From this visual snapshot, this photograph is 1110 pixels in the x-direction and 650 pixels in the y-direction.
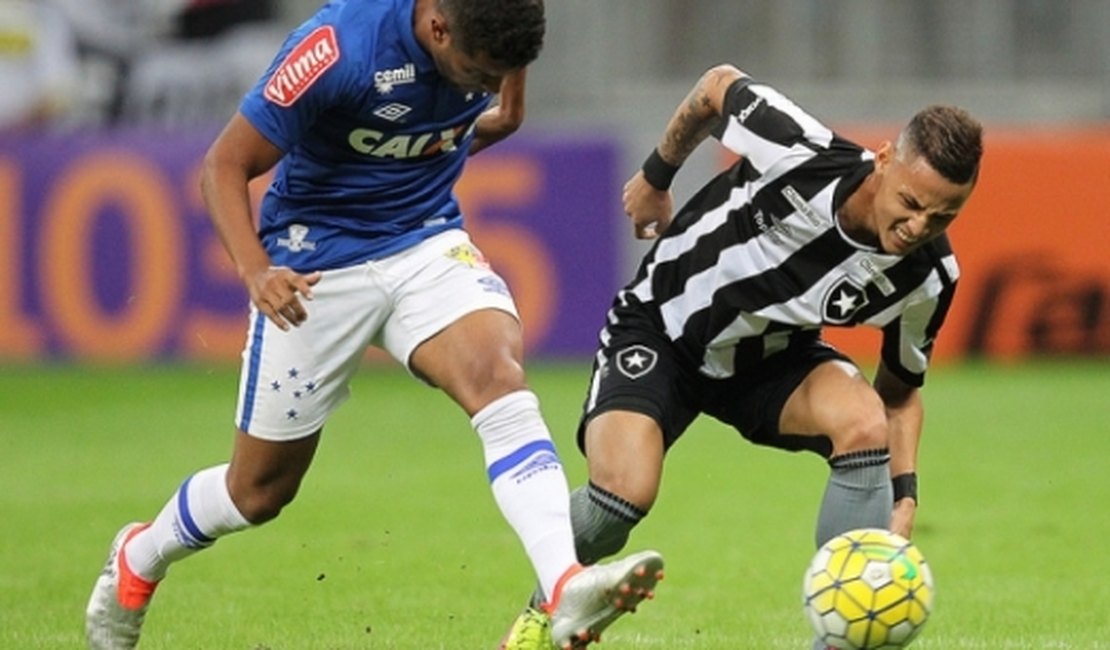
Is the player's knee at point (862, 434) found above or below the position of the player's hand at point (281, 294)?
below

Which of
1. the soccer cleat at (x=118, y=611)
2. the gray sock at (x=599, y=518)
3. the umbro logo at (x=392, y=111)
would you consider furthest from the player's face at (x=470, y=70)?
the soccer cleat at (x=118, y=611)

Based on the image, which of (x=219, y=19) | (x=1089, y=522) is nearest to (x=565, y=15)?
(x=219, y=19)

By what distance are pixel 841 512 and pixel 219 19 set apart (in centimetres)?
1492

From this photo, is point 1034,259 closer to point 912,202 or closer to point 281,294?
point 912,202

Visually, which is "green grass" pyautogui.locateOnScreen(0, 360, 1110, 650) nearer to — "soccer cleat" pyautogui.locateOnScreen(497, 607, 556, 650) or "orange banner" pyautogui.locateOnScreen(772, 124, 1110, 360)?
"soccer cleat" pyautogui.locateOnScreen(497, 607, 556, 650)

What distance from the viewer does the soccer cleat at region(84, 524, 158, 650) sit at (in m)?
6.44

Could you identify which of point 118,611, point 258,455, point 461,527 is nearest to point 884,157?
point 258,455

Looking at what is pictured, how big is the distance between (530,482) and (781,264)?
1.03 meters

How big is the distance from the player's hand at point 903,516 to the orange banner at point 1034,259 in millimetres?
9763

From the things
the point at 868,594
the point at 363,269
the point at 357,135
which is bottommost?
the point at 868,594

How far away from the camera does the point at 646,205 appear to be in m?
6.69

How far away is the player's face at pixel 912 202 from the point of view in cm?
568

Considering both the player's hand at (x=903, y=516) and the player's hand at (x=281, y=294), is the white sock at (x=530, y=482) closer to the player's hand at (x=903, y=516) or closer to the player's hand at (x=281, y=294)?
the player's hand at (x=281, y=294)

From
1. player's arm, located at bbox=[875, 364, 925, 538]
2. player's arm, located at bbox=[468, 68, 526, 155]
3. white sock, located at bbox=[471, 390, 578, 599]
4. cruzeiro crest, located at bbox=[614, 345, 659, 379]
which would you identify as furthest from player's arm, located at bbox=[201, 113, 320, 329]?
player's arm, located at bbox=[875, 364, 925, 538]
